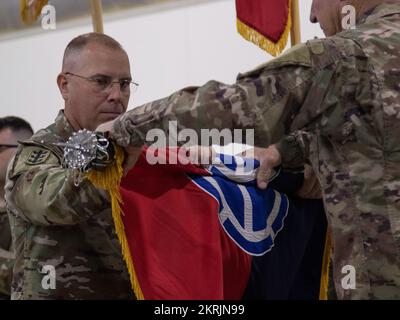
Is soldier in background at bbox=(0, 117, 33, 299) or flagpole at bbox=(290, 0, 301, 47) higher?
flagpole at bbox=(290, 0, 301, 47)

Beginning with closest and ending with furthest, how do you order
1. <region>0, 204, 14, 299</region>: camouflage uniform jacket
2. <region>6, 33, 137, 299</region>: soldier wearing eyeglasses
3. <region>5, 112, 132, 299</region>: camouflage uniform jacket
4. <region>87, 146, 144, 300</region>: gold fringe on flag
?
<region>87, 146, 144, 300</region>: gold fringe on flag, <region>6, 33, 137, 299</region>: soldier wearing eyeglasses, <region>5, 112, 132, 299</region>: camouflage uniform jacket, <region>0, 204, 14, 299</region>: camouflage uniform jacket

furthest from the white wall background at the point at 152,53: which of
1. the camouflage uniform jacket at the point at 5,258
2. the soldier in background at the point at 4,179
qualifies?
the camouflage uniform jacket at the point at 5,258

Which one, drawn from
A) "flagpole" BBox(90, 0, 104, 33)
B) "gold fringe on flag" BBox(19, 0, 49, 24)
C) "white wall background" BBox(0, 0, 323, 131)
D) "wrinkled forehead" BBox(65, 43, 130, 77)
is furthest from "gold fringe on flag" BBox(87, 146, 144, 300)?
"white wall background" BBox(0, 0, 323, 131)

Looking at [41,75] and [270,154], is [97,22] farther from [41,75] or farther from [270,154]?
[41,75]

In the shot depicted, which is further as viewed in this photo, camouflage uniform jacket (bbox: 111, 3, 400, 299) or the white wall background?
the white wall background

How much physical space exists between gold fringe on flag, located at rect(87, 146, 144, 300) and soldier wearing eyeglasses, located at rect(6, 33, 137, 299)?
0.10 feet

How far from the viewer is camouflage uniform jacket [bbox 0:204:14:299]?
9.59ft

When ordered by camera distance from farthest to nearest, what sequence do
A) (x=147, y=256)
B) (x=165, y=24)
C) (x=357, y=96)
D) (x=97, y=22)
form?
(x=165, y=24) < (x=97, y=22) < (x=147, y=256) < (x=357, y=96)

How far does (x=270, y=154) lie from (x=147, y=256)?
1.33 feet

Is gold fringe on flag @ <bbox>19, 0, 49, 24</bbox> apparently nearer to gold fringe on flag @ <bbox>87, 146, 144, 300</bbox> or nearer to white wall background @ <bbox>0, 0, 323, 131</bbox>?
white wall background @ <bbox>0, 0, 323, 131</bbox>

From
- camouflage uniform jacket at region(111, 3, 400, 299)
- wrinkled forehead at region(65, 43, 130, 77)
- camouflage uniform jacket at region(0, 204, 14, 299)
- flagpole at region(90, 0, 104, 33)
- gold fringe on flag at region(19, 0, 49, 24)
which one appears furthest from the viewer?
gold fringe on flag at region(19, 0, 49, 24)

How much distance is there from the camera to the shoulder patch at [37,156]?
2.17m

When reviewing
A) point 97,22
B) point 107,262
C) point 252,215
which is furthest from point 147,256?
point 97,22

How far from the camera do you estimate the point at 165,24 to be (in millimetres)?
4621
